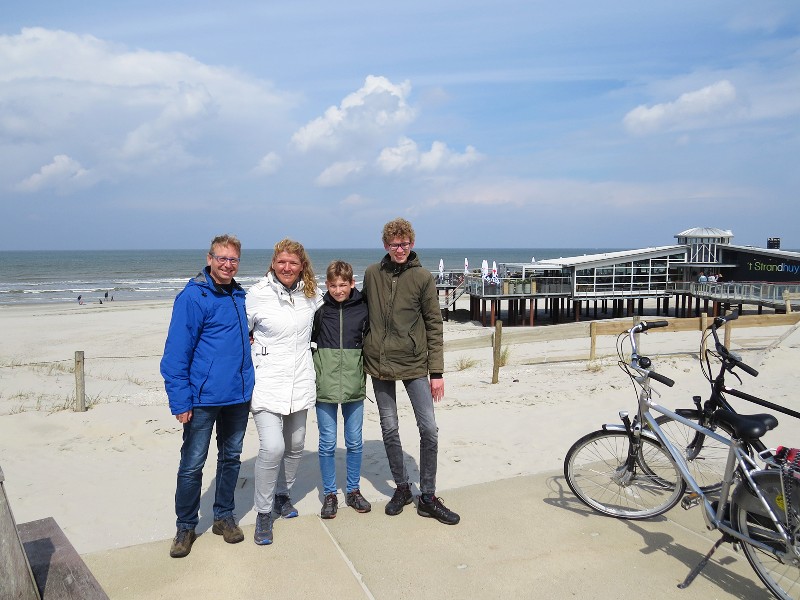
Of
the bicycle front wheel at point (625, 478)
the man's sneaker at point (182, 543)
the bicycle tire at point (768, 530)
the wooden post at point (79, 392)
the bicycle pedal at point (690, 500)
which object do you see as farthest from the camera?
the wooden post at point (79, 392)

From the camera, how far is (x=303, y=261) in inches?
155

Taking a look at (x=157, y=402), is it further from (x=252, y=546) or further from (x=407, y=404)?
(x=252, y=546)

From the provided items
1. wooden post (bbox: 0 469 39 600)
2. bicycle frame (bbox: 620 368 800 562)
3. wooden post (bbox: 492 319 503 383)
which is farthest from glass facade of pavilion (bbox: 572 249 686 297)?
wooden post (bbox: 0 469 39 600)

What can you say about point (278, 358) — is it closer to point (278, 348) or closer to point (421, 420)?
point (278, 348)

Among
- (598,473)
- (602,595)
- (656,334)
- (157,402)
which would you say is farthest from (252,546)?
(656,334)

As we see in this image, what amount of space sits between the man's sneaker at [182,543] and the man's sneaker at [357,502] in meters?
1.04

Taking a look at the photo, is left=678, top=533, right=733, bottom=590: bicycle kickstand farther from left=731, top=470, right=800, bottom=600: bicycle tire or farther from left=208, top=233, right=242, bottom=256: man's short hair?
left=208, top=233, right=242, bottom=256: man's short hair

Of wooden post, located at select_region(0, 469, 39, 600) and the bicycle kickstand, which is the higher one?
wooden post, located at select_region(0, 469, 39, 600)

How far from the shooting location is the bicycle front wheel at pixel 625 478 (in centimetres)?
388

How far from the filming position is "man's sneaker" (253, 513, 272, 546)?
3622 mm

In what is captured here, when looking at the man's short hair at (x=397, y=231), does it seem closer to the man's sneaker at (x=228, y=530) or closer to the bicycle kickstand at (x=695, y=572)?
the man's sneaker at (x=228, y=530)

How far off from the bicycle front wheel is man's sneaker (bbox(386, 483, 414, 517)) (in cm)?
109

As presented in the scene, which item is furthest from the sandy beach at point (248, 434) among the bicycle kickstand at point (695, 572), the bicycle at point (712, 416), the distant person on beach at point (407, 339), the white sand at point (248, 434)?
the bicycle kickstand at point (695, 572)

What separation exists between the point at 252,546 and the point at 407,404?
4.64 metres
